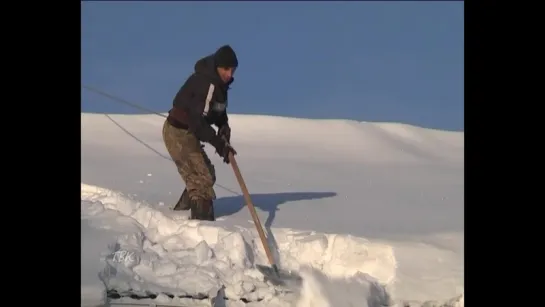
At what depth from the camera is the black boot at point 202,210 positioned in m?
5.48

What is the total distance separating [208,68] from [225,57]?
0.51 ft

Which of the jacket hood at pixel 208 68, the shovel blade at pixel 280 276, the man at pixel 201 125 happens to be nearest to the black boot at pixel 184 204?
the man at pixel 201 125

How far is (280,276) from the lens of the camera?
15.3 ft

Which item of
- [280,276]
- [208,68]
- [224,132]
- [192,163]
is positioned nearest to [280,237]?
[280,276]

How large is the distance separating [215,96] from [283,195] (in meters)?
1.90

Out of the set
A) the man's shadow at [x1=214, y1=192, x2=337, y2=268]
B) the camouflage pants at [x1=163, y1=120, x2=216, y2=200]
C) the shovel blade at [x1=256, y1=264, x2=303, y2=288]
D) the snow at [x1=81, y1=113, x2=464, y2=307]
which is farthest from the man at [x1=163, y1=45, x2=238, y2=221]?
the shovel blade at [x1=256, y1=264, x2=303, y2=288]

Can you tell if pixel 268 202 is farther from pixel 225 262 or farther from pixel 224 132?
pixel 225 262

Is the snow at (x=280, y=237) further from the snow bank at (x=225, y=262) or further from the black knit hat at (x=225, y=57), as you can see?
the black knit hat at (x=225, y=57)

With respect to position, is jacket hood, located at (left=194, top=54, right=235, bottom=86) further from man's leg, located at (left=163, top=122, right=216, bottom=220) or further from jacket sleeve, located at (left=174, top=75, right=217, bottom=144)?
man's leg, located at (left=163, top=122, right=216, bottom=220)

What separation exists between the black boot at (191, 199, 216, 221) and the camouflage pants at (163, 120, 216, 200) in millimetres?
35
